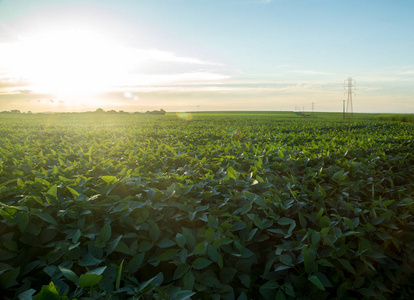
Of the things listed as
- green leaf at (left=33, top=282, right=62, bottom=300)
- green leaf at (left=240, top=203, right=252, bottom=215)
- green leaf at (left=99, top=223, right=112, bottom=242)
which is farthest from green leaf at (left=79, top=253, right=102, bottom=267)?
green leaf at (left=240, top=203, right=252, bottom=215)

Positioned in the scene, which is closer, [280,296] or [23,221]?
[280,296]

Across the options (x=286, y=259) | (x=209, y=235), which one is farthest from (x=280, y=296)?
(x=209, y=235)

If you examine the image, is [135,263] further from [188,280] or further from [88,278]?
[88,278]

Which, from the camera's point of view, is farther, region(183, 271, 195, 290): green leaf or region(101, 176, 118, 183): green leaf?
region(101, 176, 118, 183): green leaf

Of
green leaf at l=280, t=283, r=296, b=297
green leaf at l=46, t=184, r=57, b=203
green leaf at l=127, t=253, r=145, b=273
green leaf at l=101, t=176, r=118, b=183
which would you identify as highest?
green leaf at l=101, t=176, r=118, b=183

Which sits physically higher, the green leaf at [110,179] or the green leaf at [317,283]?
the green leaf at [110,179]

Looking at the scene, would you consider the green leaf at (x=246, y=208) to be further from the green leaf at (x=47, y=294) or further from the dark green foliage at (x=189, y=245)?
the green leaf at (x=47, y=294)

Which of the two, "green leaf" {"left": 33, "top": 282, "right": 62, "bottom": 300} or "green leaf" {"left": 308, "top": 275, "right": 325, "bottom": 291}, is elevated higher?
"green leaf" {"left": 33, "top": 282, "right": 62, "bottom": 300}

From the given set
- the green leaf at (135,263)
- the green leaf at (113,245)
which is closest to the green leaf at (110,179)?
the green leaf at (113,245)

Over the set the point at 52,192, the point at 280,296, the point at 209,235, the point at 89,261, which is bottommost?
the point at 280,296

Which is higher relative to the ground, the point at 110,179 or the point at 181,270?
the point at 110,179

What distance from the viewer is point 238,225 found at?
224cm

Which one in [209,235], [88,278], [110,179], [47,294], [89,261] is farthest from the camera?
[110,179]

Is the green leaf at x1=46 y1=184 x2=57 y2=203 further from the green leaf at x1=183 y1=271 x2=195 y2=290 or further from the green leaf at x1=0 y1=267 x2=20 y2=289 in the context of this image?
the green leaf at x1=183 y1=271 x2=195 y2=290
